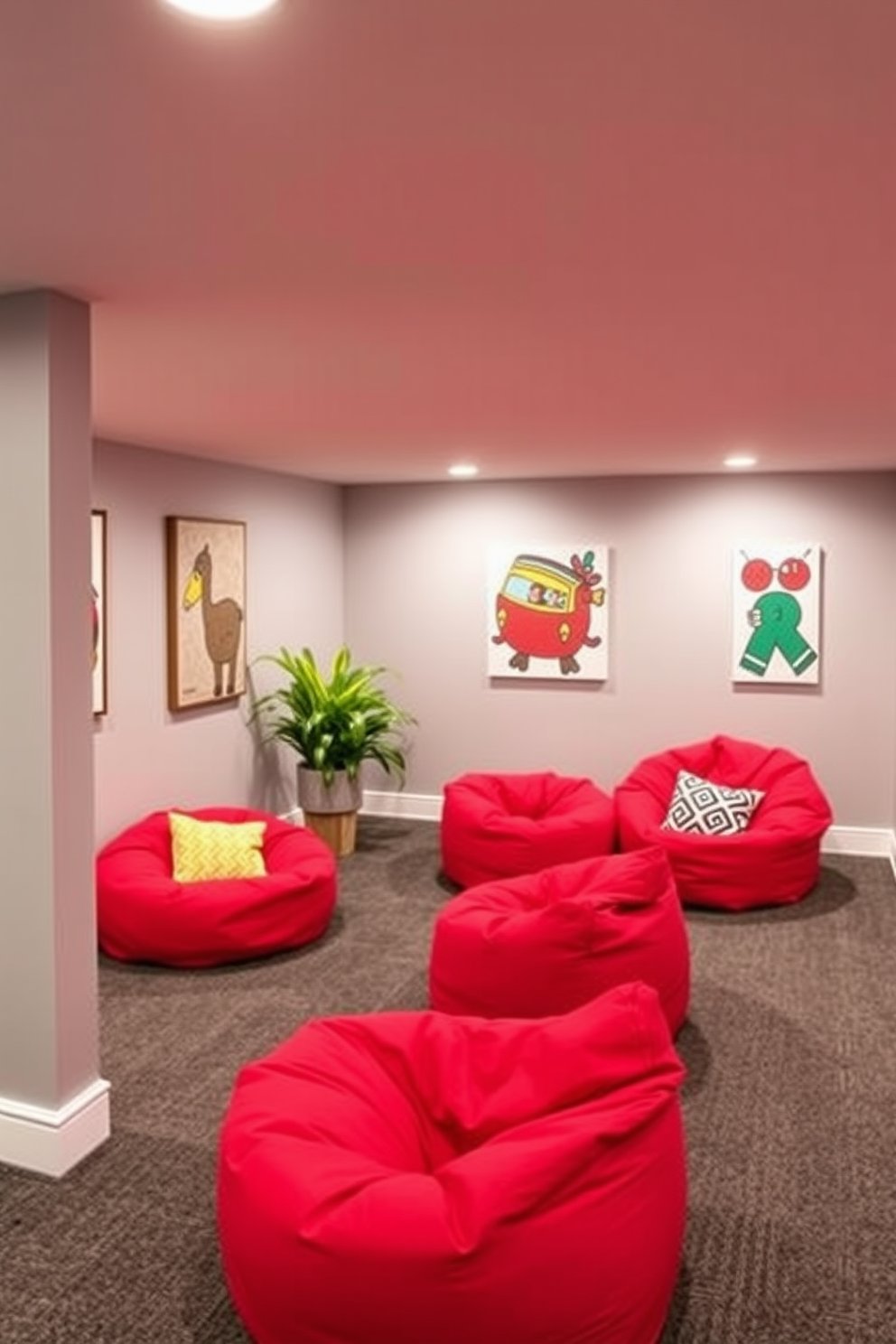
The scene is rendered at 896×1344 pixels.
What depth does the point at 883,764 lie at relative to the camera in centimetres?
647

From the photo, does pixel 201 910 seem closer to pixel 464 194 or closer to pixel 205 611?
pixel 205 611

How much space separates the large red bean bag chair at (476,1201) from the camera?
77.9 inches

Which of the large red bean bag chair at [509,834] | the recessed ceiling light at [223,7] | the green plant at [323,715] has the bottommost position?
the large red bean bag chair at [509,834]

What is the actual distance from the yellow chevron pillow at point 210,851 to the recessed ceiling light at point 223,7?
410cm

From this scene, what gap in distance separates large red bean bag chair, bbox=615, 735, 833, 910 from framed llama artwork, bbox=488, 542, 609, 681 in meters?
0.83

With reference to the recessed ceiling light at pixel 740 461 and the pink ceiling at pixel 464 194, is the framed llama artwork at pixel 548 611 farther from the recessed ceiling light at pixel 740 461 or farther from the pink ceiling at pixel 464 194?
the pink ceiling at pixel 464 194

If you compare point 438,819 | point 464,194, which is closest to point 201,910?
point 438,819

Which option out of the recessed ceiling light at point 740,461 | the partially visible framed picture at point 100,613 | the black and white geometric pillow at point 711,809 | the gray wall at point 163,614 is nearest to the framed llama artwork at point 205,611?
the gray wall at point 163,614

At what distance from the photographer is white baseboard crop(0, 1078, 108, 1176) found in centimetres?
291

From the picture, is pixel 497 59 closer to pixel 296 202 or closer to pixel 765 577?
pixel 296 202

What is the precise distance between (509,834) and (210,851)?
148 centimetres

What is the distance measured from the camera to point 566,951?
3652 millimetres

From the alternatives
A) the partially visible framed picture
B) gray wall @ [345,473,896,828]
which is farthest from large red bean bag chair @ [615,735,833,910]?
the partially visible framed picture

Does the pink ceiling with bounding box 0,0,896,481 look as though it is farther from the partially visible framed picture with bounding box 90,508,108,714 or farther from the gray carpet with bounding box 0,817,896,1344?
the gray carpet with bounding box 0,817,896,1344
